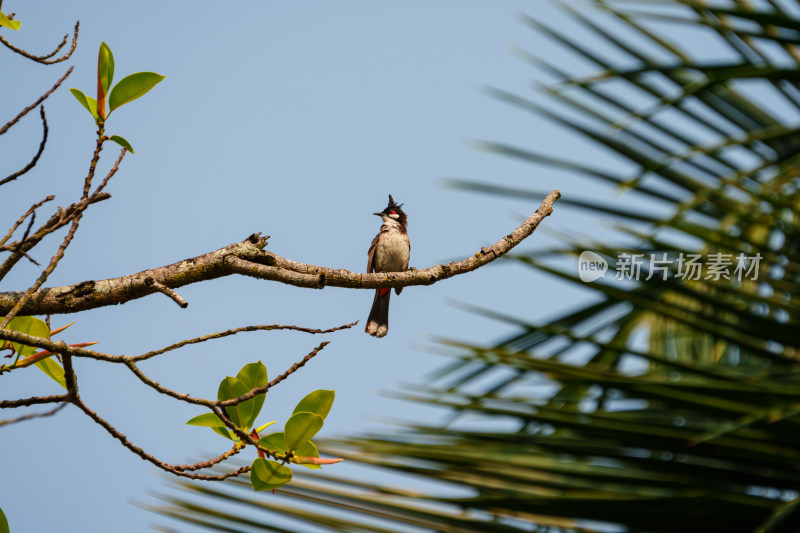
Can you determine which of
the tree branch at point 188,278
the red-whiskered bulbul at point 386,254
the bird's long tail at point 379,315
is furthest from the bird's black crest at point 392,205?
the tree branch at point 188,278

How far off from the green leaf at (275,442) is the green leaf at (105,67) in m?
1.03

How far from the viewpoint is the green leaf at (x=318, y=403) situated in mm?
1919

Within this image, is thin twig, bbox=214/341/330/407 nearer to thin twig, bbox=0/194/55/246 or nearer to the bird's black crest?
thin twig, bbox=0/194/55/246

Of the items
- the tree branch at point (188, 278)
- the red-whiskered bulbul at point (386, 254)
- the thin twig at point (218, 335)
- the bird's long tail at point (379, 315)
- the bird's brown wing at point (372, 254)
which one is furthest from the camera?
the bird's brown wing at point (372, 254)

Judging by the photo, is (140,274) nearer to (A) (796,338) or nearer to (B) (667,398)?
(B) (667,398)

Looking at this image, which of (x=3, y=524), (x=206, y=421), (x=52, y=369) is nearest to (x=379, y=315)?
(x=52, y=369)

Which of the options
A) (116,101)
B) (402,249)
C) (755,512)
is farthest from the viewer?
(402,249)

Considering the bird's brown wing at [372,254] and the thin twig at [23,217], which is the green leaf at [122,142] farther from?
the bird's brown wing at [372,254]

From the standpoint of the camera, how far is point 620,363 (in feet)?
8.38

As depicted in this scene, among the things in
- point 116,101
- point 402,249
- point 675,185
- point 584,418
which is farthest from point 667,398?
point 402,249

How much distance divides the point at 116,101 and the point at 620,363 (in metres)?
1.75

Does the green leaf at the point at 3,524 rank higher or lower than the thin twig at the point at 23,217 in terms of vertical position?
lower

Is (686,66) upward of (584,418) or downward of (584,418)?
upward

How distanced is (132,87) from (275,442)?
1.03m
